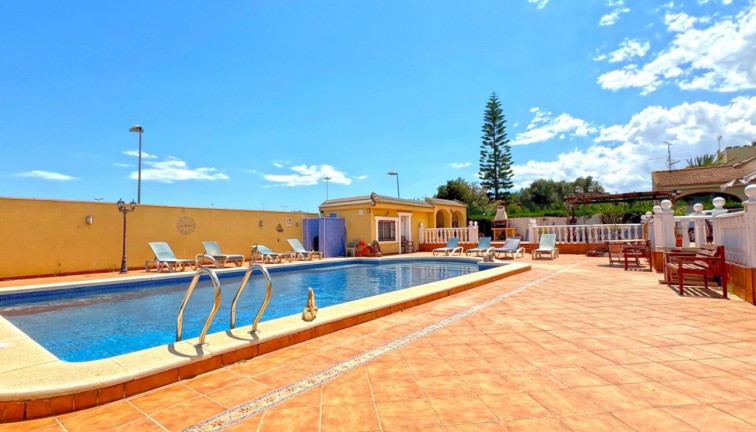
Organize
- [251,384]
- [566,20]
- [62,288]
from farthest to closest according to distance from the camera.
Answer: [566,20]
[62,288]
[251,384]

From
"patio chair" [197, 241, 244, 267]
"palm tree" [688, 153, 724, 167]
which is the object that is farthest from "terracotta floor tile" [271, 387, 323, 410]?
"palm tree" [688, 153, 724, 167]

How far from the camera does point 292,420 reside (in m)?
2.07

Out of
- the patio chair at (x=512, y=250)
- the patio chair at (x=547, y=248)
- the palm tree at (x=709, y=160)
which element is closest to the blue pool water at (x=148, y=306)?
the patio chair at (x=512, y=250)

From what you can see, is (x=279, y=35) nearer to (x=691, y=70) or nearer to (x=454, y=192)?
(x=691, y=70)

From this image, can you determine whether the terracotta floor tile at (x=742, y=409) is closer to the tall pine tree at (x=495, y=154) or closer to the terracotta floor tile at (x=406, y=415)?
the terracotta floor tile at (x=406, y=415)

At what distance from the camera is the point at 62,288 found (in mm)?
7684

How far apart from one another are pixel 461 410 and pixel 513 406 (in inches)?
13.8

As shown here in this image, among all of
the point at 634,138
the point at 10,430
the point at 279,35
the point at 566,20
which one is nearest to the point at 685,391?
the point at 10,430

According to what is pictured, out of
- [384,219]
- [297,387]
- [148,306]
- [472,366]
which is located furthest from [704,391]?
[384,219]

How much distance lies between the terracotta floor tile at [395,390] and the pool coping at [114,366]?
143 centimetres

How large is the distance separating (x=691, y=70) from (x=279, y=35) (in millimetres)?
17789

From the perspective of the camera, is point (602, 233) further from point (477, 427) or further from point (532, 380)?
point (477, 427)

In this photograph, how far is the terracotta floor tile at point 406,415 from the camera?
199cm

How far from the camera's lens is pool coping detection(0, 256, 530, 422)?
2252 mm
